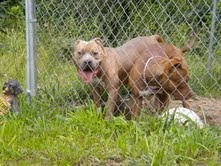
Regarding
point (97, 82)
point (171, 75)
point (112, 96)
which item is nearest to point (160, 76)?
point (171, 75)

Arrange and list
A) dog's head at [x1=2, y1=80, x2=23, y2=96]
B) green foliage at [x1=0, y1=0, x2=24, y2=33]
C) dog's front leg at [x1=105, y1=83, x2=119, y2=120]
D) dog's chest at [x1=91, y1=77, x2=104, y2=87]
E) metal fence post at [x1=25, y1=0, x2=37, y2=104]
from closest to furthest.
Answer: dog's head at [x1=2, y1=80, x2=23, y2=96]
metal fence post at [x1=25, y1=0, x2=37, y2=104]
dog's front leg at [x1=105, y1=83, x2=119, y2=120]
dog's chest at [x1=91, y1=77, x2=104, y2=87]
green foliage at [x1=0, y1=0, x2=24, y2=33]

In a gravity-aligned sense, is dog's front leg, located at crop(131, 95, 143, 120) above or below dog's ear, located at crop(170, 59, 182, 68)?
below

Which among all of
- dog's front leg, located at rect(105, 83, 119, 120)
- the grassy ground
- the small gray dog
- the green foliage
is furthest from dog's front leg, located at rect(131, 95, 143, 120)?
the green foliage

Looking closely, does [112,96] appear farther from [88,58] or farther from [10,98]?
[10,98]

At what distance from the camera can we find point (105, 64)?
4.77 m

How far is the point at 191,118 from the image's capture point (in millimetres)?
4059

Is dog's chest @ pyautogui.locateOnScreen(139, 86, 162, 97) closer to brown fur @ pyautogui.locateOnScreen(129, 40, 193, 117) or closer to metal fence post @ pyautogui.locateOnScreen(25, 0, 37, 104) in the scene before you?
brown fur @ pyautogui.locateOnScreen(129, 40, 193, 117)

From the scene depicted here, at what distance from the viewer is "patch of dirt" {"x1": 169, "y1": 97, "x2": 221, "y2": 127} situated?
4.53 meters

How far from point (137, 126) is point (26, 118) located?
102cm

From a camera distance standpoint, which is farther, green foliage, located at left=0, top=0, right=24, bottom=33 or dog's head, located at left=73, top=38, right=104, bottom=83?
green foliage, located at left=0, top=0, right=24, bottom=33

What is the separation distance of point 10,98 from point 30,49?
54cm

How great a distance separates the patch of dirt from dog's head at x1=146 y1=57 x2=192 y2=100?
1.08 feet

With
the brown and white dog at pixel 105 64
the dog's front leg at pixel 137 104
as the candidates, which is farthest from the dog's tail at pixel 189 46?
the dog's front leg at pixel 137 104

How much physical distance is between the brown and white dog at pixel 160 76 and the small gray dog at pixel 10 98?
1.08m
